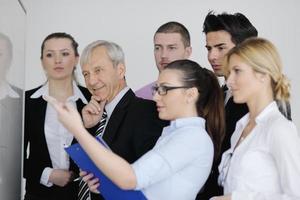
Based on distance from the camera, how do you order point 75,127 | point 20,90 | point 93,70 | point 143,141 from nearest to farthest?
point 75,127 < point 143,141 < point 93,70 < point 20,90

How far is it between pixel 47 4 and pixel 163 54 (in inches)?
40.0

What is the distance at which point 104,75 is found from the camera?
6.73 ft

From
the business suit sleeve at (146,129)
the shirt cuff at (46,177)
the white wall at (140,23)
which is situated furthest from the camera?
the white wall at (140,23)

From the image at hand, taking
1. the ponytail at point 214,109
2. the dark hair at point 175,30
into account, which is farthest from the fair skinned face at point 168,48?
the ponytail at point 214,109

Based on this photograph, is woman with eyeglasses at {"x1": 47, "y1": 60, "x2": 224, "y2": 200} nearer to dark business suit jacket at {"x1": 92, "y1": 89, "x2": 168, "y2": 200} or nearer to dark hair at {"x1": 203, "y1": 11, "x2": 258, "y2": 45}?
dark business suit jacket at {"x1": 92, "y1": 89, "x2": 168, "y2": 200}

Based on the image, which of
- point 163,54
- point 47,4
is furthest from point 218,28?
point 47,4

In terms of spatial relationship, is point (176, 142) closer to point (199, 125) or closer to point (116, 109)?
point (199, 125)

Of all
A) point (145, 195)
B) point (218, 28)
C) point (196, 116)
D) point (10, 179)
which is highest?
point (218, 28)

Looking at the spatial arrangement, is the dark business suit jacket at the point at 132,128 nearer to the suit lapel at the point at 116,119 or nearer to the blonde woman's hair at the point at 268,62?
the suit lapel at the point at 116,119

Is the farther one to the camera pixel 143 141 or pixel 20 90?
pixel 20 90

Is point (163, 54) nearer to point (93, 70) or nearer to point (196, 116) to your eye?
point (93, 70)

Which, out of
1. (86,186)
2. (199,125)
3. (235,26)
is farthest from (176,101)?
(235,26)

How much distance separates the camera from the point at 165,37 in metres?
2.72

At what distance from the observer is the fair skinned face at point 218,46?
2.25 meters
